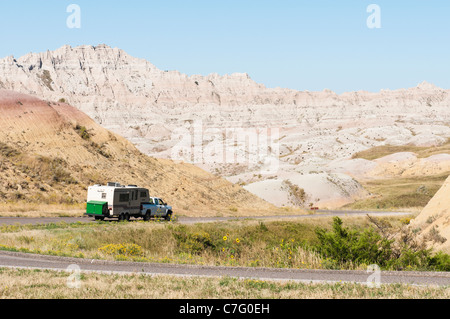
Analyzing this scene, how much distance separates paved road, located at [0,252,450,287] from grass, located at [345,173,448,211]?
56.3 meters

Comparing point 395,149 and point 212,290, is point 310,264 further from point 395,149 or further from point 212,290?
point 395,149

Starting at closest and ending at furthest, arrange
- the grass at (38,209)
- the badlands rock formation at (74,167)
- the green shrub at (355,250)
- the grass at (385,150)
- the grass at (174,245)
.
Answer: the grass at (174,245) → the green shrub at (355,250) → the grass at (38,209) → the badlands rock formation at (74,167) → the grass at (385,150)

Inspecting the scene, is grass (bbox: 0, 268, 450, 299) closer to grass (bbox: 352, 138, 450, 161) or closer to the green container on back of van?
the green container on back of van

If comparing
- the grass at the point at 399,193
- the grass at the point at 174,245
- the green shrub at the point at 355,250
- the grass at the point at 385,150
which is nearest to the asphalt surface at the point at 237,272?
the grass at the point at 174,245

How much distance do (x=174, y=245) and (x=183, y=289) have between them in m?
13.0

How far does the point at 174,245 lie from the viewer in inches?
933

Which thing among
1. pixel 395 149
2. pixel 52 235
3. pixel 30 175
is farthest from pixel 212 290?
pixel 395 149

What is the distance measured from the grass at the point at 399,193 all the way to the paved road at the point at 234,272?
56308 mm

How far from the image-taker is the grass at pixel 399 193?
77.2 m

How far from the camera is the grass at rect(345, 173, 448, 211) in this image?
7719cm

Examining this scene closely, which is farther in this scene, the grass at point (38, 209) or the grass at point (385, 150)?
the grass at point (385, 150)

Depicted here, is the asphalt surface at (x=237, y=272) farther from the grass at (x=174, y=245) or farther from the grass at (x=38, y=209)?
the grass at (x=38, y=209)
